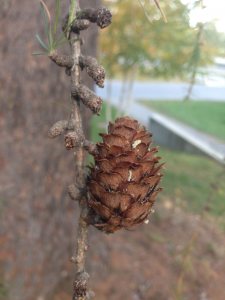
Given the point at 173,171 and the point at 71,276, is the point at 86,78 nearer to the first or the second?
the point at 71,276

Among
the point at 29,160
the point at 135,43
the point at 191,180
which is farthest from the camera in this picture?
the point at 191,180

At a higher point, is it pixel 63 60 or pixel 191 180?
pixel 63 60

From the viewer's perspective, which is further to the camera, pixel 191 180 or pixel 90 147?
pixel 191 180

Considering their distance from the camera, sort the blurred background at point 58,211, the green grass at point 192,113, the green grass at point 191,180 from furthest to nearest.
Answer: the green grass at point 192,113 → the green grass at point 191,180 → the blurred background at point 58,211

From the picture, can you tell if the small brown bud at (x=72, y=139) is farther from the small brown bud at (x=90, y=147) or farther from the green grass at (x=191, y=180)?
the green grass at (x=191, y=180)

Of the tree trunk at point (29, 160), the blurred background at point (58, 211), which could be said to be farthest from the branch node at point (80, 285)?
the tree trunk at point (29, 160)

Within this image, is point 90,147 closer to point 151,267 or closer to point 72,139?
point 72,139

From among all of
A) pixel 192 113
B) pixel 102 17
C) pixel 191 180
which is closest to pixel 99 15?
pixel 102 17
